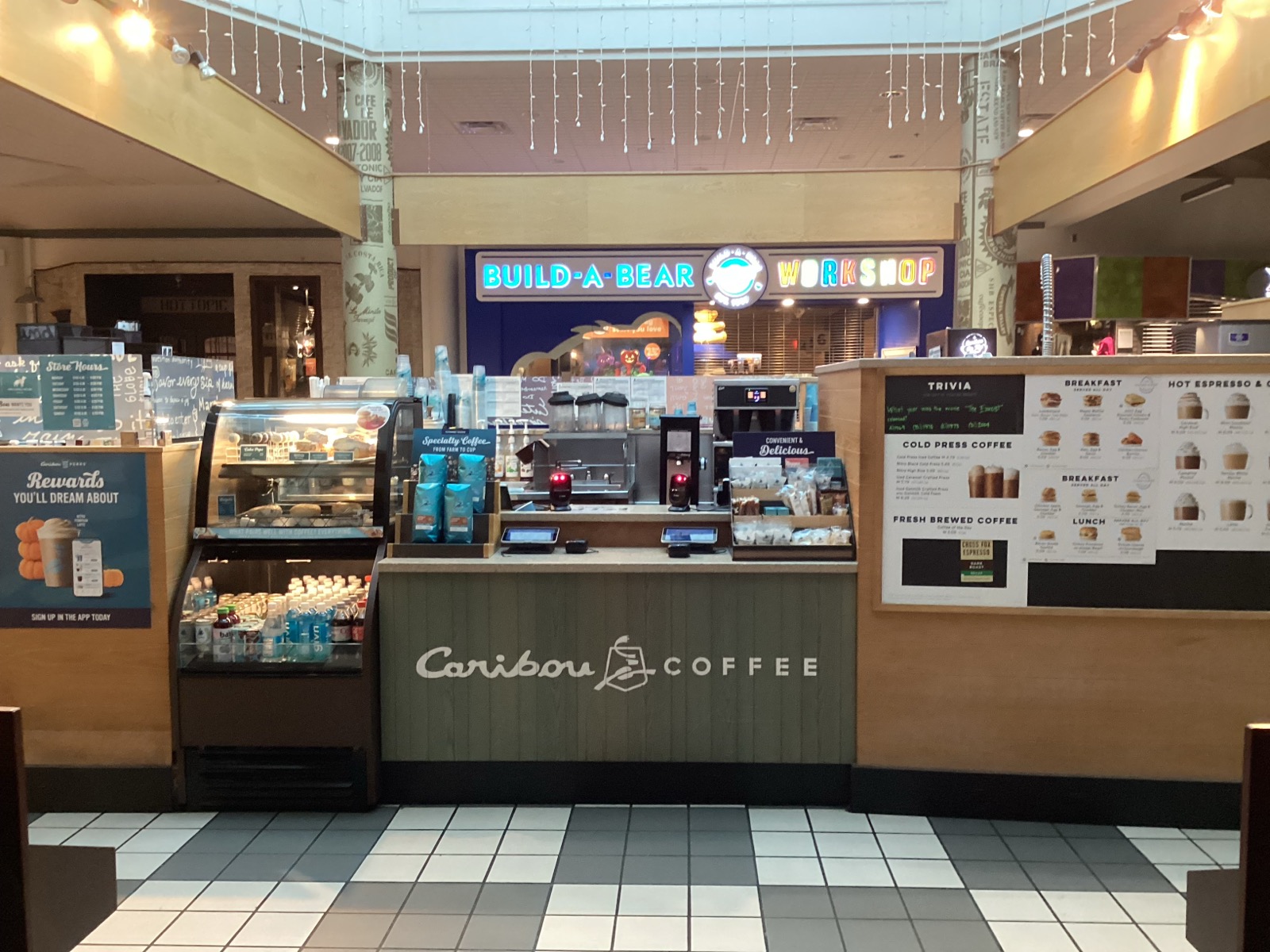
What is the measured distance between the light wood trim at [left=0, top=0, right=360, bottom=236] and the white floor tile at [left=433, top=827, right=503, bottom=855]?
3619 mm

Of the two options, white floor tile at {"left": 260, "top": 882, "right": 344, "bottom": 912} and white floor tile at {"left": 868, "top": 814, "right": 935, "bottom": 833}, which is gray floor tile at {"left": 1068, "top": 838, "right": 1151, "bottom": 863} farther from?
white floor tile at {"left": 260, "top": 882, "right": 344, "bottom": 912}

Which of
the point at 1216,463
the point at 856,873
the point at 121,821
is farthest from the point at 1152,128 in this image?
the point at 121,821

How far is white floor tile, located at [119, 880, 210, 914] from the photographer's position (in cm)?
293

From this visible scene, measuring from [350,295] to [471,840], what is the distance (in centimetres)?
550

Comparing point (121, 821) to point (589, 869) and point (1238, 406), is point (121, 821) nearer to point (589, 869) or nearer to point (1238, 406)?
point (589, 869)

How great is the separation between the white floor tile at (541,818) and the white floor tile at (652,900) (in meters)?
0.53

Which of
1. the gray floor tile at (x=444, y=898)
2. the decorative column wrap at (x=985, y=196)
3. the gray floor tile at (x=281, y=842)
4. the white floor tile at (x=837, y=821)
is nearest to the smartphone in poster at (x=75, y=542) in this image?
the gray floor tile at (x=281, y=842)

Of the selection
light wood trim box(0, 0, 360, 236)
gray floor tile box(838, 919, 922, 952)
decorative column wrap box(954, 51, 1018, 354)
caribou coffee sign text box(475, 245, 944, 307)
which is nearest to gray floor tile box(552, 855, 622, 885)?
gray floor tile box(838, 919, 922, 952)

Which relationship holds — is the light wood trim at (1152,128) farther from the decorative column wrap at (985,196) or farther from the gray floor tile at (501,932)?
the gray floor tile at (501,932)

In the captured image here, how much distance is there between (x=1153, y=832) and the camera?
133 inches

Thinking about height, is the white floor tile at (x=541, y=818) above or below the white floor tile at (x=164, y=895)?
above

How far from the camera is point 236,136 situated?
18.6 ft

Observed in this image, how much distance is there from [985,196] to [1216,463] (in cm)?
467

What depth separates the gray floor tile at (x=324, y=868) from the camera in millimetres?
3080
